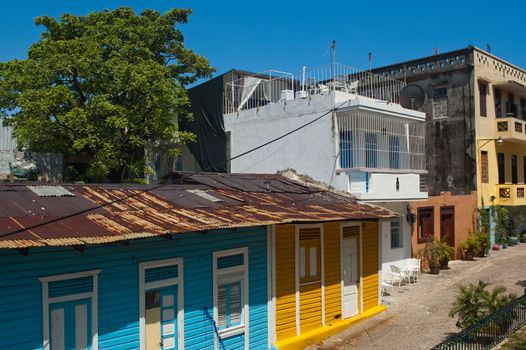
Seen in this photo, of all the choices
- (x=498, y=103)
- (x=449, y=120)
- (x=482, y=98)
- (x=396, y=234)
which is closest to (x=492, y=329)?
(x=396, y=234)

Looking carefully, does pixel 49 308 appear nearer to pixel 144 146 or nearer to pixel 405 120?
pixel 144 146

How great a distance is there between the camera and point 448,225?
22.1 metres

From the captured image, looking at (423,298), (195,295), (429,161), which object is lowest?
(423,298)

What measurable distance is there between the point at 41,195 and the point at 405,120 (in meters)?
12.4

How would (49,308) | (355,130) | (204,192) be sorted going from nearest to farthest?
(49,308) → (204,192) → (355,130)

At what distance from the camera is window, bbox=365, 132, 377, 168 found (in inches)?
640

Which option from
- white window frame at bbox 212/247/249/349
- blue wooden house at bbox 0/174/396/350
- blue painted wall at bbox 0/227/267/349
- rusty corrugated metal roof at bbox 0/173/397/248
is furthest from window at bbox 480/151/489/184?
white window frame at bbox 212/247/249/349

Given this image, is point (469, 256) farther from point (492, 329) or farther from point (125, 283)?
point (125, 283)

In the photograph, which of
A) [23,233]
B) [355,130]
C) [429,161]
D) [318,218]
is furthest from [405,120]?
[23,233]

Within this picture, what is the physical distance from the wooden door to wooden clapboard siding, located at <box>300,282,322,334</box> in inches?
422

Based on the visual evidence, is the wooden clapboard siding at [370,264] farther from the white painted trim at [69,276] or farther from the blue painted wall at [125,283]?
the white painted trim at [69,276]

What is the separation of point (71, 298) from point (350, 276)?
8.06 meters

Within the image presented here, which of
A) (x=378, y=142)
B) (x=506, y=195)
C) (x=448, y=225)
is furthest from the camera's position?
(x=506, y=195)

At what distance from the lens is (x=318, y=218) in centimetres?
1120
